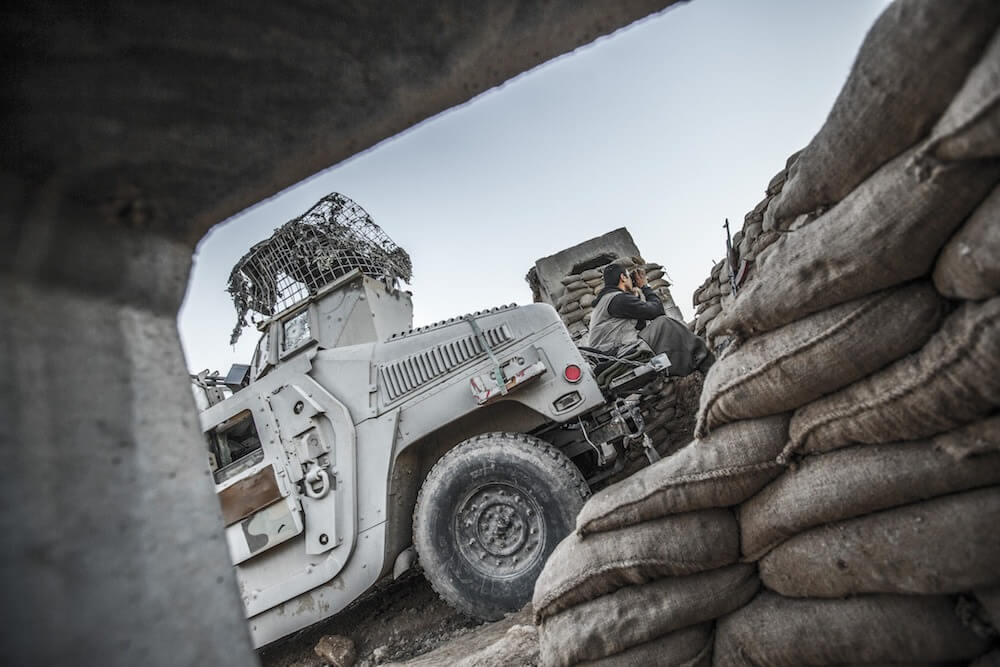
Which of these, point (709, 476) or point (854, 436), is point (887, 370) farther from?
point (709, 476)

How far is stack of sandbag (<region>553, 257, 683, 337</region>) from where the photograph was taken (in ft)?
20.2

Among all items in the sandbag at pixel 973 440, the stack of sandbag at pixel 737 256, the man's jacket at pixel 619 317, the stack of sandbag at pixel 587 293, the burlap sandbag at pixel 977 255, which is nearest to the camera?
the burlap sandbag at pixel 977 255

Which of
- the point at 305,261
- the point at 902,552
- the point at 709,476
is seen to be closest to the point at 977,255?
the point at 902,552

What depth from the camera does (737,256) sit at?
12.8 ft

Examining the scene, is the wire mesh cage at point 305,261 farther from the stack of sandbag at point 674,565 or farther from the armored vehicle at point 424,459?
the stack of sandbag at point 674,565

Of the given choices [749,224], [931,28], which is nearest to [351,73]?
[931,28]

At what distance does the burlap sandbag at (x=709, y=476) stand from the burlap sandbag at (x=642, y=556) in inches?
1.4

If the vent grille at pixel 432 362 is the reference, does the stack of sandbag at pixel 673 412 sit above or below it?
below

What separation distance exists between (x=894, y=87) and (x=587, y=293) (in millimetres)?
5352

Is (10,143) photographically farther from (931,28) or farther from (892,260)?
(892,260)

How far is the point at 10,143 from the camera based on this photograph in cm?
51

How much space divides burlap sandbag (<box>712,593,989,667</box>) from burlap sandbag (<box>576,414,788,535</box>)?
0.30m

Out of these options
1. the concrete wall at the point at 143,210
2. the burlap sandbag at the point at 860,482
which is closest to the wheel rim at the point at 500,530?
the burlap sandbag at the point at 860,482

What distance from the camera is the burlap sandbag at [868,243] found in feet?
3.03
